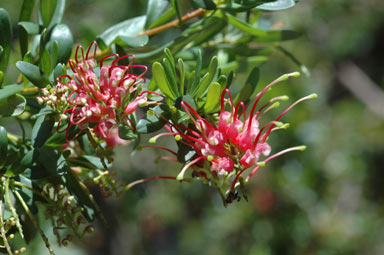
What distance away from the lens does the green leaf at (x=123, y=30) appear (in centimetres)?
80

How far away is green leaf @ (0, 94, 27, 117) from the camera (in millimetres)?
619

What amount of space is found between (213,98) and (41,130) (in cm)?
24

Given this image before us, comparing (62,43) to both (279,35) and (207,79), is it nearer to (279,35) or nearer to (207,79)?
(207,79)

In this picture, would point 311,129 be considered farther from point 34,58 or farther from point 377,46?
point 377,46

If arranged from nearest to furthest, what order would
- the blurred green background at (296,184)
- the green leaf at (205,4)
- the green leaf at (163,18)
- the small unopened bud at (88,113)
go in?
the small unopened bud at (88,113) < the green leaf at (205,4) < the green leaf at (163,18) < the blurred green background at (296,184)

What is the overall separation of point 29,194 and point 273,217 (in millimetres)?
1325

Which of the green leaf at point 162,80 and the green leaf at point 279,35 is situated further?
the green leaf at point 279,35

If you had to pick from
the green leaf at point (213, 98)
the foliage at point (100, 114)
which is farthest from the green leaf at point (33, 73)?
the green leaf at point (213, 98)

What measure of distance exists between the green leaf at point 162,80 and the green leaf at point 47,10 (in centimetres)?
25

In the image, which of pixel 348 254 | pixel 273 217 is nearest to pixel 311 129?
pixel 273 217

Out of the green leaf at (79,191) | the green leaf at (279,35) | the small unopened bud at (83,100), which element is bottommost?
the green leaf at (79,191)

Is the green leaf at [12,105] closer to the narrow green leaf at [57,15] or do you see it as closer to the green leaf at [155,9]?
the narrow green leaf at [57,15]

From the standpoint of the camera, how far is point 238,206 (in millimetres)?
2041

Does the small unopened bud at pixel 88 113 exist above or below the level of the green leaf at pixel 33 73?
below
